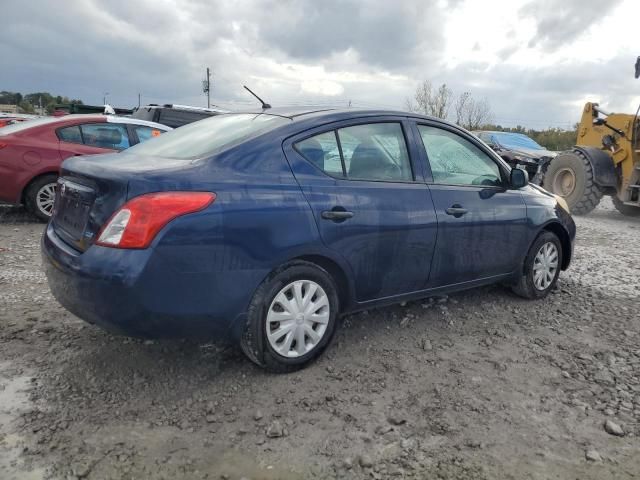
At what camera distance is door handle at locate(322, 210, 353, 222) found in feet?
10.2

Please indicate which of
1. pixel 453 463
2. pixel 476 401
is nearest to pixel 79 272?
pixel 453 463

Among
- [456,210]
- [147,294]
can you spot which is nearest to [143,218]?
[147,294]

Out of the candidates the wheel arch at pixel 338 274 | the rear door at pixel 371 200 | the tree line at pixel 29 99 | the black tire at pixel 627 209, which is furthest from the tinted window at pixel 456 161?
the tree line at pixel 29 99

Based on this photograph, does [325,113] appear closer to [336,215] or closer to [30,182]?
[336,215]

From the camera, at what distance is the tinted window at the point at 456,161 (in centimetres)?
383

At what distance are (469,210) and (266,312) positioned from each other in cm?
179

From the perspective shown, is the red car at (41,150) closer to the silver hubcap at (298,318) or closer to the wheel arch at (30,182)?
the wheel arch at (30,182)

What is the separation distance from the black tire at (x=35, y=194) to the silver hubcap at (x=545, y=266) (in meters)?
5.75

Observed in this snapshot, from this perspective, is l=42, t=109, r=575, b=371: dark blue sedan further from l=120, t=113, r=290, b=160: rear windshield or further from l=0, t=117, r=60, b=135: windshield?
l=0, t=117, r=60, b=135: windshield

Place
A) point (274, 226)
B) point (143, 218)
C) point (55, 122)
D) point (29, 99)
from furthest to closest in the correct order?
point (29, 99)
point (55, 122)
point (274, 226)
point (143, 218)

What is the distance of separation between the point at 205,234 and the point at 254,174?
47cm

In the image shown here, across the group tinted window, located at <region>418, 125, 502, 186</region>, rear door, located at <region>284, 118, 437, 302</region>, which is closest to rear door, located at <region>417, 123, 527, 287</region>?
tinted window, located at <region>418, 125, 502, 186</region>

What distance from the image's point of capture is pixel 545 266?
186 inches

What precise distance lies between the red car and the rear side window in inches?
189
